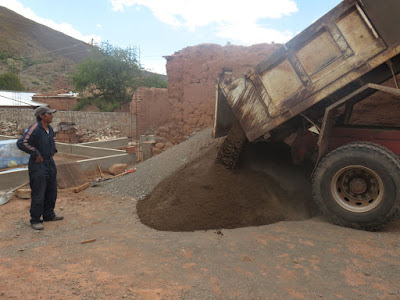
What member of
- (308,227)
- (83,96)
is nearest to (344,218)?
(308,227)

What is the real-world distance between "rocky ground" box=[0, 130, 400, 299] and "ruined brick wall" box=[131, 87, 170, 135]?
22.8ft

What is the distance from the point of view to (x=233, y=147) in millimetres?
5047

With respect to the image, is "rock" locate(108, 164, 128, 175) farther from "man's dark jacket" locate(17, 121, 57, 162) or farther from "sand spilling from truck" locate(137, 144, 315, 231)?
"man's dark jacket" locate(17, 121, 57, 162)

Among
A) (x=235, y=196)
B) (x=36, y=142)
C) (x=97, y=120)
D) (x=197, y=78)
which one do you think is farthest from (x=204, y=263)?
(x=97, y=120)

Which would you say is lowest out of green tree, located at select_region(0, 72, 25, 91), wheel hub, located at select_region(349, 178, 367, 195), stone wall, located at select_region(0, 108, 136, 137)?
wheel hub, located at select_region(349, 178, 367, 195)

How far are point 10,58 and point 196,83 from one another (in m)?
51.7

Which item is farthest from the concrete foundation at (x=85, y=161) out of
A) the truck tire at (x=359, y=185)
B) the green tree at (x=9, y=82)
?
the green tree at (x=9, y=82)

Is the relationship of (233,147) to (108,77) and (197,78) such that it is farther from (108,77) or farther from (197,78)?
(108,77)

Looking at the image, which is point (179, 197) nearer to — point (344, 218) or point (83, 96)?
point (344, 218)

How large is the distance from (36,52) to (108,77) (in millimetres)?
45465

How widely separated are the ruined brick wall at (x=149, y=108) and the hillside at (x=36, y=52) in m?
38.4

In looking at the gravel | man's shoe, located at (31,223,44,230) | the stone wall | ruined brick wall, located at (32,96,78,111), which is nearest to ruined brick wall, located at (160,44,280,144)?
the gravel

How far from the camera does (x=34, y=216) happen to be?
4.60 metres

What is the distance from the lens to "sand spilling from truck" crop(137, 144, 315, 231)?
430 cm
